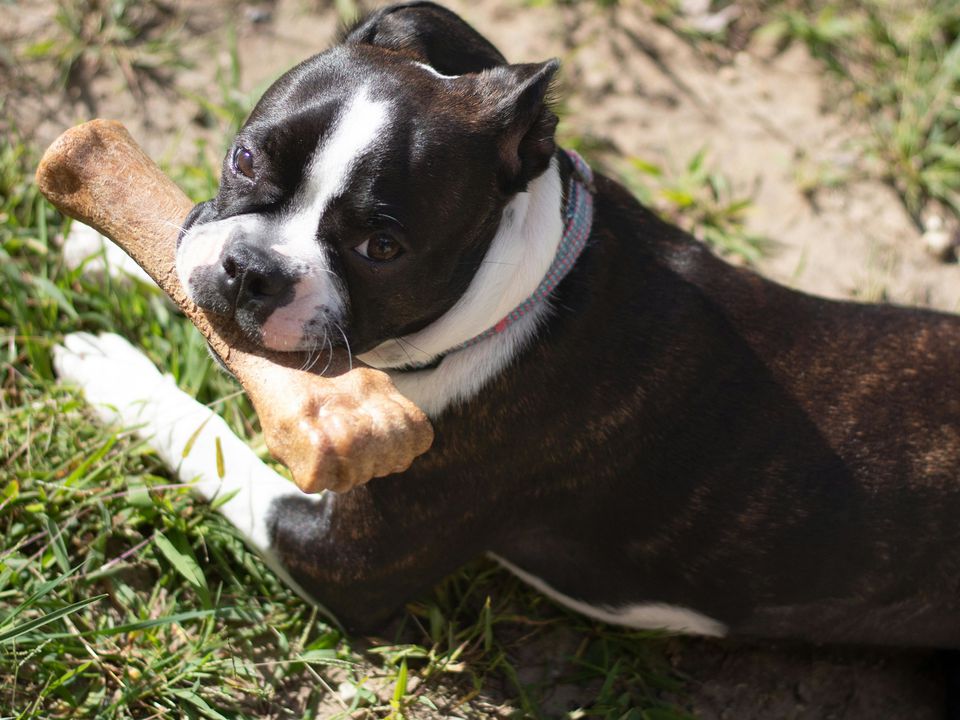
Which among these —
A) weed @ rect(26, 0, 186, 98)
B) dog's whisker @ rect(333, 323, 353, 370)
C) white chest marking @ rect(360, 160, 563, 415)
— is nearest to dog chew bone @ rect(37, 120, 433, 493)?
dog's whisker @ rect(333, 323, 353, 370)

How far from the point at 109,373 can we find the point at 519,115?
6.63ft

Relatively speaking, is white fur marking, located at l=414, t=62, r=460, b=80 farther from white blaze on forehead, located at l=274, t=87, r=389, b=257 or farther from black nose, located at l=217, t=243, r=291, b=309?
black nose, located at l=217, t=243, r=291, b=309

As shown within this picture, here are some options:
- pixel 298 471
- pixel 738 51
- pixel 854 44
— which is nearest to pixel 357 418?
pixel 298 471

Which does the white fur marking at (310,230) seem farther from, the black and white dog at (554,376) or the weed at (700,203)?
the weed at (700,203)

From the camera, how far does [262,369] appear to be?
10.2 feet

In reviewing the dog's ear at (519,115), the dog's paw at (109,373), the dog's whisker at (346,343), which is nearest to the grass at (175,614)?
the dog's paw at (109,373)

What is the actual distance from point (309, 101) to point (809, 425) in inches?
75.2

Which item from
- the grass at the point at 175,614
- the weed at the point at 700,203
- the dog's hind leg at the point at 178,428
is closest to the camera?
the grass at the point at 175,614

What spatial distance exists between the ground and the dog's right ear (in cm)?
140

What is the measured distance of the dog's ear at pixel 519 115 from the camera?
10.7 ft

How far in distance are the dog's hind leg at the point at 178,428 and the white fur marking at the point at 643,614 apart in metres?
0.90

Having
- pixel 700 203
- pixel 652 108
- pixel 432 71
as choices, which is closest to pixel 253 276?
pixel 432 71

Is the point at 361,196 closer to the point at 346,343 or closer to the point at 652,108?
the point at 346,343

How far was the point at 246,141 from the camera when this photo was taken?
3234 millimetres
